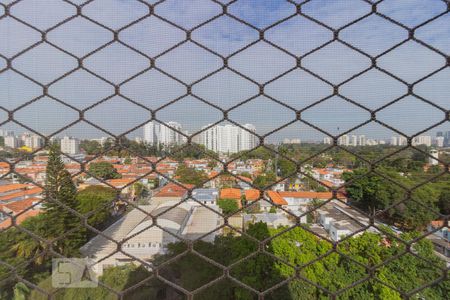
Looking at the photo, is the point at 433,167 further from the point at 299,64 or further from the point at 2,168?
the point at 2,168

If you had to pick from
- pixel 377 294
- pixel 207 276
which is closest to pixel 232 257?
pixel 207 276

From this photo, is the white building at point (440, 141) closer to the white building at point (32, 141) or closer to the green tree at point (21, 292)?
the white building at point (32, 141)

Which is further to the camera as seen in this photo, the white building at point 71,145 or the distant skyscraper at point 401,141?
the white building at point 71,145

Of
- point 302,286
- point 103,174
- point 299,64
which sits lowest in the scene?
point 302,286

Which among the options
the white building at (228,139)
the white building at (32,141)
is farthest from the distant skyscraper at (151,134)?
the white building at (32,141)

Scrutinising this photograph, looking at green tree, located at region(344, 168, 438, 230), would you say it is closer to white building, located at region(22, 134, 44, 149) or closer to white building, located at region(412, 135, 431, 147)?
white building, located at region(412, 135, 431, 147)

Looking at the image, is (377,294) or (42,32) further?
(377,294)

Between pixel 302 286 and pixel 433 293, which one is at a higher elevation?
pixel 433 293
